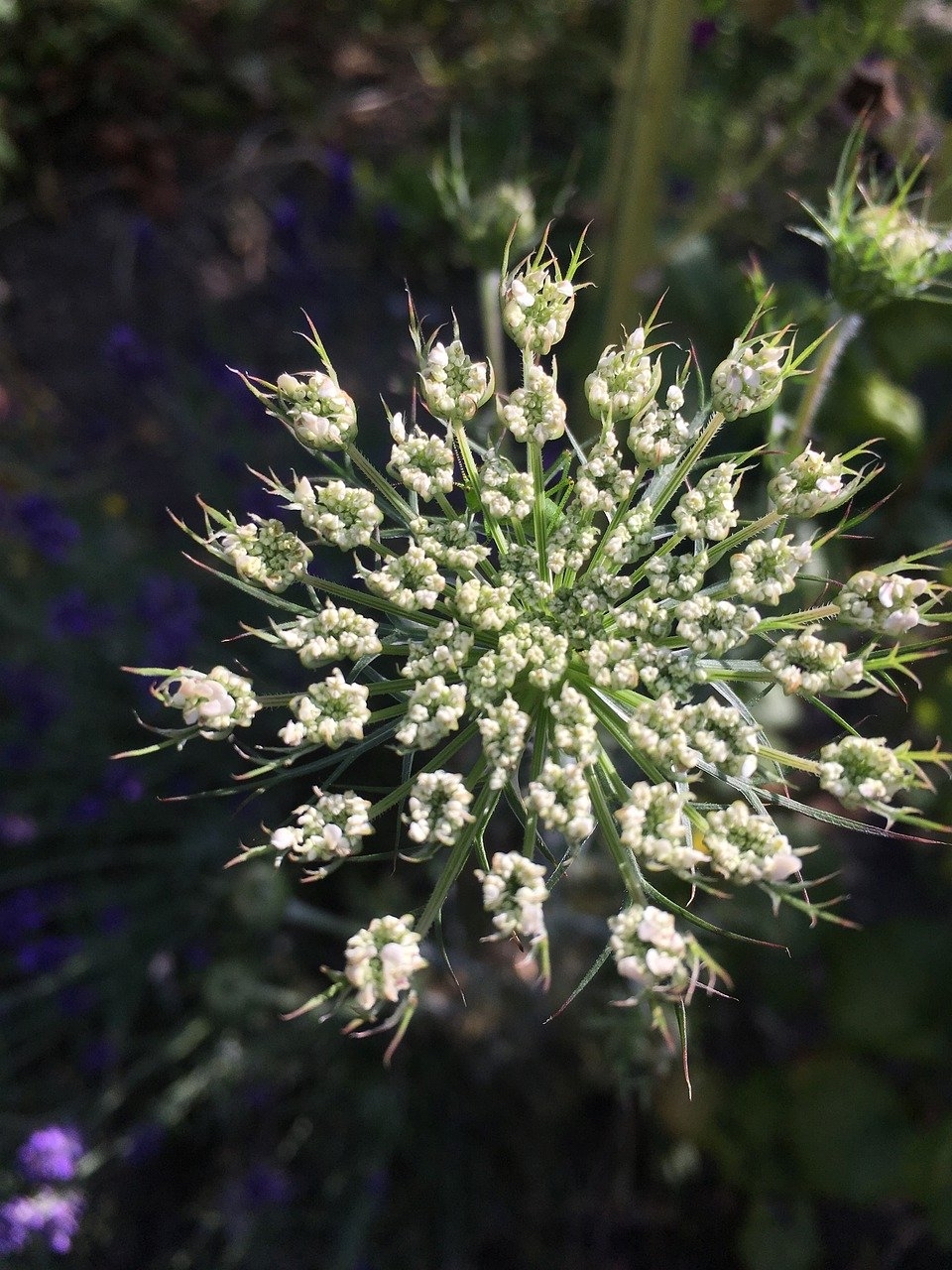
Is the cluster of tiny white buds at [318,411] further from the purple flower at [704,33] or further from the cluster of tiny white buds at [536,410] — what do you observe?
the purple flower at [704,33]

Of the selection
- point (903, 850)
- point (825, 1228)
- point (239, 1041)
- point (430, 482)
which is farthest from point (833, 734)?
point (430, 482)

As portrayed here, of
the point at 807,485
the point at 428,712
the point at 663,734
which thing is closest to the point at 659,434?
the point at 807,485

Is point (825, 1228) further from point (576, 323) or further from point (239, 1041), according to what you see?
point (576, 323)

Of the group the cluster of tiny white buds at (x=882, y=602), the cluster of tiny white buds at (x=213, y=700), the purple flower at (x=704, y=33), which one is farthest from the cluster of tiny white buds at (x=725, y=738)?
the purple flower at (x=704, y=33)

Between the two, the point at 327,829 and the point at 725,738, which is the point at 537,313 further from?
the point at 327,829

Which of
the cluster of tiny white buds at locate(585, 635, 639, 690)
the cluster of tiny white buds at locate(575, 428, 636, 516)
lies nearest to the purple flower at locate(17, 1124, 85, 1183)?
the cluster of tiny white buds at locate(585, 635, 639, 690)

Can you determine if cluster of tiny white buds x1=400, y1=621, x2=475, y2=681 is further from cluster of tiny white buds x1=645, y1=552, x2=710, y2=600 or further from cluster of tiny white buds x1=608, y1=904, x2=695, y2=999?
cluster of tiny white buds x1=608, y1=904, x2=695, y2=999
